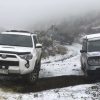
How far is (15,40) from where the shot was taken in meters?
16.8

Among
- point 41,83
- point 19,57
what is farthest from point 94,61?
point 19,57

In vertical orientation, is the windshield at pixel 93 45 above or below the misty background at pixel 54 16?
above

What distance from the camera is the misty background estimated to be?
229 ft

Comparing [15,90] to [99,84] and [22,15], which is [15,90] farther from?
[22,15]

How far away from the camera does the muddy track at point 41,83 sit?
1456 cm

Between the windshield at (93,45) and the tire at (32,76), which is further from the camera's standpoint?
the windshield at (93,45)

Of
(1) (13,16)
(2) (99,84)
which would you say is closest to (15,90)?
(2) (99,84)

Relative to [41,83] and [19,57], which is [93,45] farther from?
[19,57]

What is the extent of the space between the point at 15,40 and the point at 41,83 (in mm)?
2158

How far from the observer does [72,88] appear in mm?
14336

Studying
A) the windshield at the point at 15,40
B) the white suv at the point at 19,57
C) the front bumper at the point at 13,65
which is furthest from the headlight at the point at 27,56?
the windshield at the point at 15,40

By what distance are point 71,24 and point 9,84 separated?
214 feet

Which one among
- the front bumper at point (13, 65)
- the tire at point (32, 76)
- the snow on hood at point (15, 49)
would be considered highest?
the snow on hood at point (15, 49)

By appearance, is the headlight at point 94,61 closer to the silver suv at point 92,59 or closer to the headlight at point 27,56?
the silver suv at point 92,59
